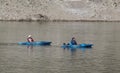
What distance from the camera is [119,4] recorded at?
199625mm

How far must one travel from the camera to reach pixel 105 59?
67.4 meters

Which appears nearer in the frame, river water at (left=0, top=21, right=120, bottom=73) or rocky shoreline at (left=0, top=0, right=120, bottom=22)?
river water at (left=0, top=21, right=120, bottom=73)

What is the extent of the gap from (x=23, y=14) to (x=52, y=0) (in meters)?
16.4

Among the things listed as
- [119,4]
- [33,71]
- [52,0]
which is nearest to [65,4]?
[52,0]

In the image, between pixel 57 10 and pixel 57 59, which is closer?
pixel 57 59

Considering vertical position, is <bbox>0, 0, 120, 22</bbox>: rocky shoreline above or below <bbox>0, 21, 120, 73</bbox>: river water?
above

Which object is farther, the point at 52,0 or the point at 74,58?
the point at 52,0

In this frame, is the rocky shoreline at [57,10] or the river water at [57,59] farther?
the rocky shoreline at [57,10]

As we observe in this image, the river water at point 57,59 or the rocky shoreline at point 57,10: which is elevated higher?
the rocky shoreline at point 57,10

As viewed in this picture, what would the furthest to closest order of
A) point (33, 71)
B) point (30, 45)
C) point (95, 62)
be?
point (30, 45) < point (95, 62) < point (33, 71)

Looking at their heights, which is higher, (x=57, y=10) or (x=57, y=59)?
(x=57, y=10)

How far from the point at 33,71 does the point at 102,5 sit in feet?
467

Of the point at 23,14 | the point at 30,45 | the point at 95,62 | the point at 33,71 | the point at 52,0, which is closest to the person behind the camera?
the point at 33,71

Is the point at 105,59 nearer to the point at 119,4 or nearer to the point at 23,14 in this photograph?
the point at 23,14
